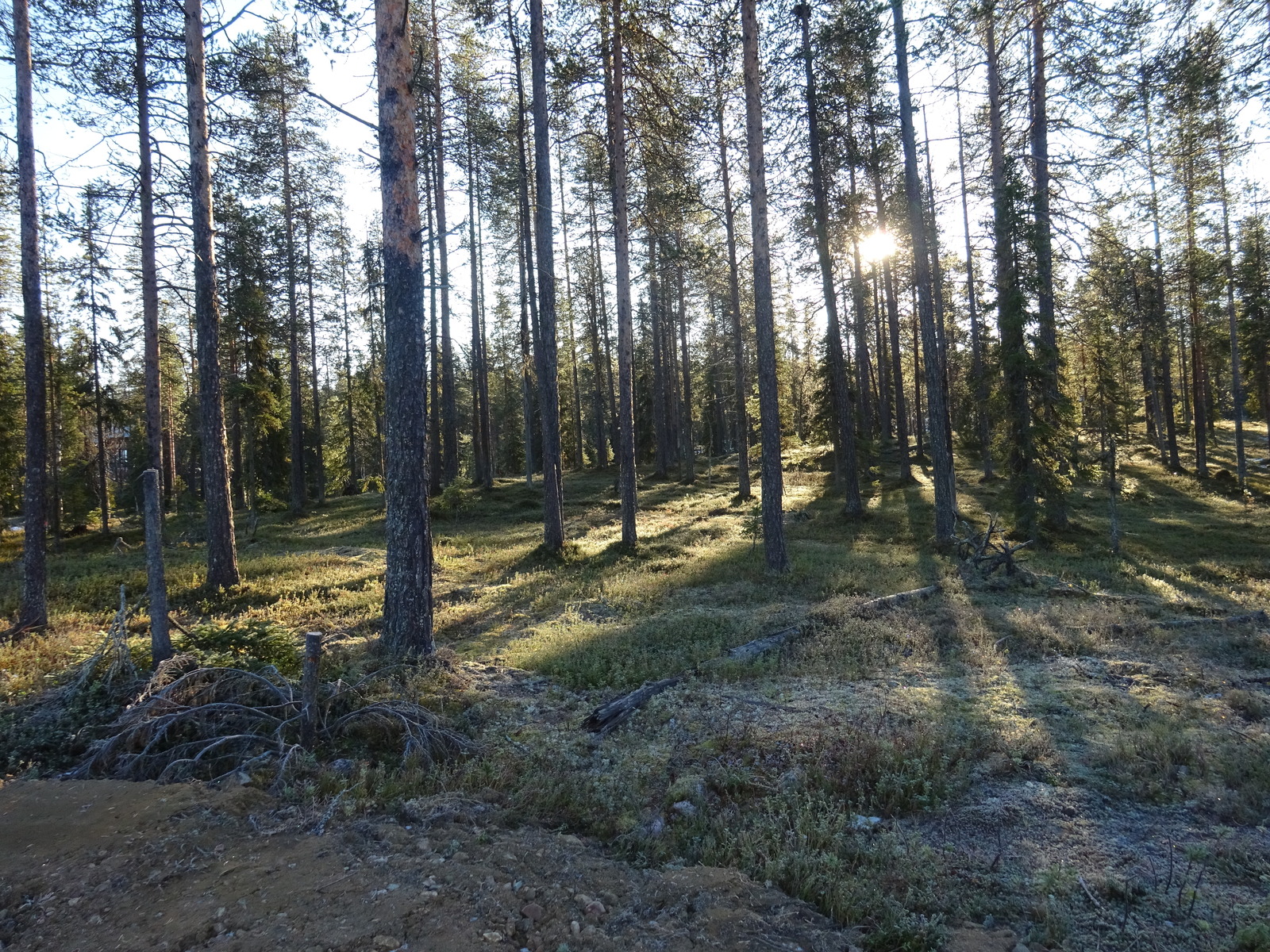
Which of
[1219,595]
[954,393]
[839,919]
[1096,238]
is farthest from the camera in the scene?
[954,393]

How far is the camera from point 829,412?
3022cm

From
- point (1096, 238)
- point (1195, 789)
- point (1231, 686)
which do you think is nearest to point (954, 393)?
point (1096, 238)

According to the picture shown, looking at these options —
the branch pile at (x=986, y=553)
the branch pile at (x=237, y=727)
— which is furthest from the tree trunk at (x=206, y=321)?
the branch pile at (x=986, y=553)

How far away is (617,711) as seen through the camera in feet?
20.4

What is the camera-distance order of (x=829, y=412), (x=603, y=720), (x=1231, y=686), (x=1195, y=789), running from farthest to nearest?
(x=829, y=412) → (x=1231, y=686) → (x=603, y=720) → (x=1195, y=789)

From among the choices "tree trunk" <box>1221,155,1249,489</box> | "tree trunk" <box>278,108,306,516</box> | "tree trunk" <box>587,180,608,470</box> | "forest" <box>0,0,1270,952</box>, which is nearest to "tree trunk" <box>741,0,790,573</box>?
"forest" <box>0,0,1270,952</box>

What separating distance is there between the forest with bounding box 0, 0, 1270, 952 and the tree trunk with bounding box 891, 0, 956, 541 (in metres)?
0.12

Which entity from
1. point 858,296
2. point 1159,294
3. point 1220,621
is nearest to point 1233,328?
point 1159,294

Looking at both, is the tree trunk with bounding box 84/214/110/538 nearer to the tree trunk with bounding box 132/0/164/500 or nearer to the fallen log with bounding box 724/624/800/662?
the tree trunk with bounding box 132/0/164/500

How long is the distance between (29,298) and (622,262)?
1103 cm

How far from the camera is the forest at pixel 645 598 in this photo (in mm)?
3619

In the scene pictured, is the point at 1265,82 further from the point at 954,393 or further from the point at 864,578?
the point at 954,393

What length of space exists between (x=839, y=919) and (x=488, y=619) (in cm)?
784

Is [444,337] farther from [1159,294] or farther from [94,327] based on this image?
[1159,294]
